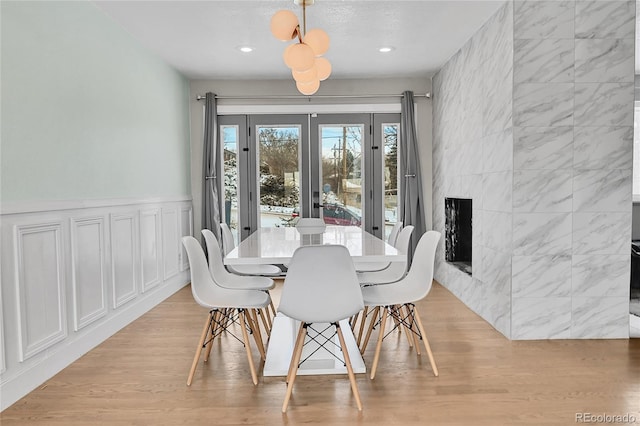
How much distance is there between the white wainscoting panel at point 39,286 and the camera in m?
2.51

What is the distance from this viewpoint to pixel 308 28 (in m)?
4.05

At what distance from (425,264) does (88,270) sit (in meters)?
2.34

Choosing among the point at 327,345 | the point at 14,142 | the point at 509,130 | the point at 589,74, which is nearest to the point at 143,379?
the point at 327,345

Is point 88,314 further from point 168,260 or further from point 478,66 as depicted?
point 478,66

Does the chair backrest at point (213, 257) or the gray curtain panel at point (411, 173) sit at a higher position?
the gray curtain panel at point (411, 173)

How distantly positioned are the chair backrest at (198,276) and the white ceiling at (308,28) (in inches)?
77.7

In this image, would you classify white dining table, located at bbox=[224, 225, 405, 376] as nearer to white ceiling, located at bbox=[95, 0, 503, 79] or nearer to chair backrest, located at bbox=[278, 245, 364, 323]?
chair backrest, located at bbox=[278, 245, 364, 323]

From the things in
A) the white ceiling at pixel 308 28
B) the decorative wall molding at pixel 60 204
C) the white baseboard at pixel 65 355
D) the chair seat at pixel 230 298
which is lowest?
the white baseboard at pixel 65 355

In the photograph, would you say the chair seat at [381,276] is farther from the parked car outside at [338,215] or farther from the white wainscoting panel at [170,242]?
the parked car outside at [338,215]

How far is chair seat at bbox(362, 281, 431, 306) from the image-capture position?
261 centimetres

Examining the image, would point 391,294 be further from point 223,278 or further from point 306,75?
point 306,75

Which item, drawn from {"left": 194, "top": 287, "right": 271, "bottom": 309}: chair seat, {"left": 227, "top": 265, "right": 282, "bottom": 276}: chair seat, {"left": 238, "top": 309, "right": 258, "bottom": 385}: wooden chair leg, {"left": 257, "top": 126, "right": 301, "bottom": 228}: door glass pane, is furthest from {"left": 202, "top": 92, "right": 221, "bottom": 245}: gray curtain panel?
{"left": 238, "top": 309, "right": 258, "bottom": 385}: wooden chair leg

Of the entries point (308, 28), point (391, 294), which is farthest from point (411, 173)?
point (391, 294)

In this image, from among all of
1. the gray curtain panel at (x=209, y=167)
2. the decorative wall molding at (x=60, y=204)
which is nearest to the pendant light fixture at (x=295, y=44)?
the decorative wall molding at (x=60, y=204)
